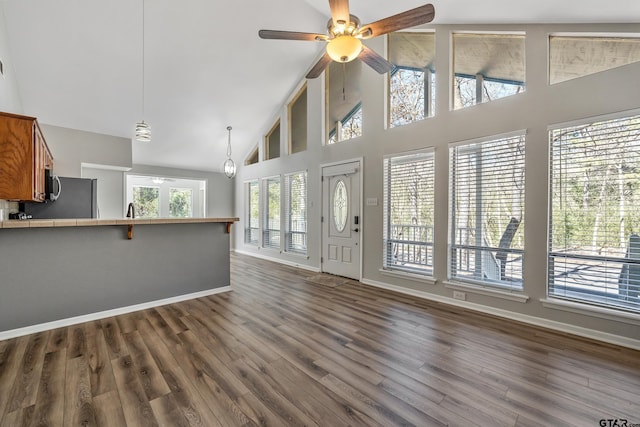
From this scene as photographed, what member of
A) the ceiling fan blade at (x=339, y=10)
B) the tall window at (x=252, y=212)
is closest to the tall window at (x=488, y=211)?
the ceiling fan blade at (x=339, y=10)

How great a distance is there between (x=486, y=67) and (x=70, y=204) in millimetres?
6139

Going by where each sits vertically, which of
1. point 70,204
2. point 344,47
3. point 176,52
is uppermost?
point 176,52

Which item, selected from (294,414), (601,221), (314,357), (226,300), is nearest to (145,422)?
(294,414)

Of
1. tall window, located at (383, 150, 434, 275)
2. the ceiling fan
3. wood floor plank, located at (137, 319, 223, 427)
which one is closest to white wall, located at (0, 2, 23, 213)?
wood floor plank, located at (137, 319, 223, 427)

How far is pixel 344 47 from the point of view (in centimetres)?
236

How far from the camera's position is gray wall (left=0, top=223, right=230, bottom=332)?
280 centimetres

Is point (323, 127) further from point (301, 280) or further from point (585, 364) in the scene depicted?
point (585, 364)

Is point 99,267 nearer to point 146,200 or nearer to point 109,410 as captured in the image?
point 109,410

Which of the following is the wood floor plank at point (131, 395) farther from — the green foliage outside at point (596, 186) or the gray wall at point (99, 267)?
the green foliage outside at point (596, 186)

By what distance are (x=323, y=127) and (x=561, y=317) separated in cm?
448

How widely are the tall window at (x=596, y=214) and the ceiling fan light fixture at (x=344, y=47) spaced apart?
7.58 feet

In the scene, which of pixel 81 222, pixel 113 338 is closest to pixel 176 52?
pixel 81 222

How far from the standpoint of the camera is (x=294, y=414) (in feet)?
5.57

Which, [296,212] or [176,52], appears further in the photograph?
[296,212]
